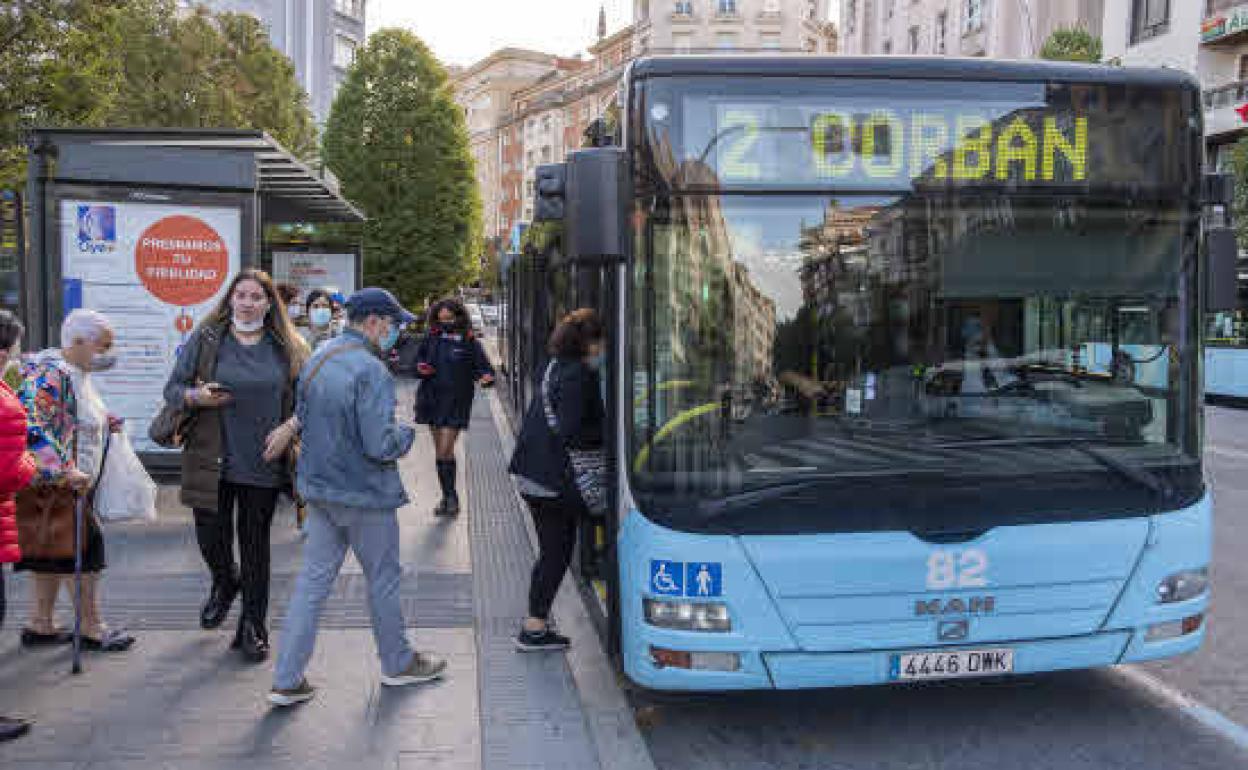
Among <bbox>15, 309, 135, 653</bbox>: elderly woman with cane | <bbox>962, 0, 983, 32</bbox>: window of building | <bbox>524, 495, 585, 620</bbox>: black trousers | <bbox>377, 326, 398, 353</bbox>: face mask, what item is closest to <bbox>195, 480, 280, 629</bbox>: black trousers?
<bbox>15, 309, 135, 653</bbox>: elderly woman with cane

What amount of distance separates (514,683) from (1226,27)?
34220 millimetres

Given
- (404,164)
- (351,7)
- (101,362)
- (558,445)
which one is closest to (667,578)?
(558,445)

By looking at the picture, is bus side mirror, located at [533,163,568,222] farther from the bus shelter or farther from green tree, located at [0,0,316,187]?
green tree, located at [0,0,316,187]

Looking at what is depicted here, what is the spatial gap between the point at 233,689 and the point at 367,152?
95.7 ft

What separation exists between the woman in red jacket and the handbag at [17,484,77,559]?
736mm

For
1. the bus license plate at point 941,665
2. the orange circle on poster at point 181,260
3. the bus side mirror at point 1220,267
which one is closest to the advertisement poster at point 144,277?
the orange circle on poster at point 181,260

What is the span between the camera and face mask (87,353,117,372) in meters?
5.18

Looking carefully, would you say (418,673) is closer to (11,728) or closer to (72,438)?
(11,728)

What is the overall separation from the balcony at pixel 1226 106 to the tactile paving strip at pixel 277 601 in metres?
30.8

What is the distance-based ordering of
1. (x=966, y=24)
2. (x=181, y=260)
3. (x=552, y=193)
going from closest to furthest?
(x=552, y=193) < (x=181, y=260) < (x=966, y=24)

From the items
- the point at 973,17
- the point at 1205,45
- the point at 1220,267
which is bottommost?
the point at 1220,267

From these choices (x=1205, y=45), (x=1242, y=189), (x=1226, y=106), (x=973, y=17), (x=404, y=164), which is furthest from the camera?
(x=973, y=17)

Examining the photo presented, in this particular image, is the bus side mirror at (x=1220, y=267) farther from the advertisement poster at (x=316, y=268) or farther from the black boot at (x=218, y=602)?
the advertisement poster at (x=316, y=268)

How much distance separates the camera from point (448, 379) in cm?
929
